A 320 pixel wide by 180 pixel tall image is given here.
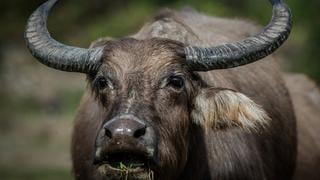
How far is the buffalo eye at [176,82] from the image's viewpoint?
9.00m

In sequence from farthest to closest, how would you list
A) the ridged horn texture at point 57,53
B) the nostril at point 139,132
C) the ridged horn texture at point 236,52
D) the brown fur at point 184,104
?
1. the ridged horn texture at point 57,53
2. the ridged horn texture at point 236,52
3. the brown fur at point 184,104
4. the nostril at point 139,132

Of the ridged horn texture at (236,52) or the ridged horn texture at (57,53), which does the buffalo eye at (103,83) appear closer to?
the ridged horn texture at (57,53)

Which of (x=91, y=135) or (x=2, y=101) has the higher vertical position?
(x=2, y=101)

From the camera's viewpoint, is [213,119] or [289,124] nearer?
[213,119]

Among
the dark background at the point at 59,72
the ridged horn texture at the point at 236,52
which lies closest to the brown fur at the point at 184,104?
the ridged horn texture at the point at 236,52

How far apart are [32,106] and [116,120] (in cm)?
1439

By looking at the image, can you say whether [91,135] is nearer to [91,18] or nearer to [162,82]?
[162,82]

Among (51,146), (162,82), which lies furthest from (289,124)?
(51,146)

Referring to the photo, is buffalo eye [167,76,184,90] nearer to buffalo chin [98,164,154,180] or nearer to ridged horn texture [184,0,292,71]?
ridged horn texture [184,0,292,71]

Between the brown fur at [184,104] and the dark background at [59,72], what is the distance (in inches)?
186

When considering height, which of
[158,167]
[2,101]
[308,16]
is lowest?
[158,167]

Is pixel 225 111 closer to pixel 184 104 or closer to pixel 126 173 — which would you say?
pixel 184 104

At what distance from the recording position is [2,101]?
73.9 feet

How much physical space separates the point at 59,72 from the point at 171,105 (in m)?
15.4
